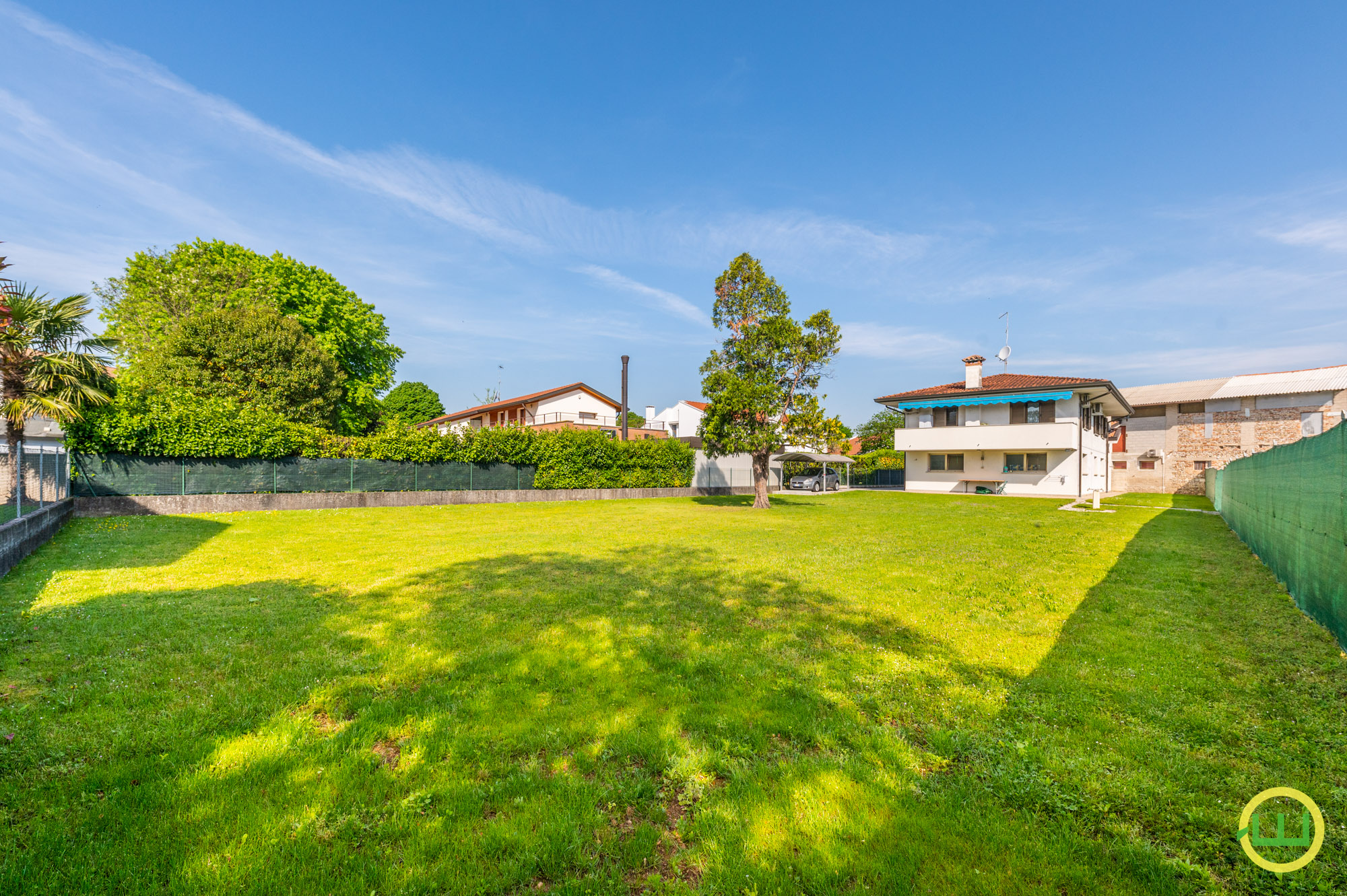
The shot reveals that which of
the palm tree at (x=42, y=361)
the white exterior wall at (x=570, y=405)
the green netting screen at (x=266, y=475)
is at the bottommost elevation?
the green netting screen at (x=266, y=475)

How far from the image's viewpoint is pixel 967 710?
366 centimetres

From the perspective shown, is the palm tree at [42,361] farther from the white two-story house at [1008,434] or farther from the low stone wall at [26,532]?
the white two-story house at [1008,434]

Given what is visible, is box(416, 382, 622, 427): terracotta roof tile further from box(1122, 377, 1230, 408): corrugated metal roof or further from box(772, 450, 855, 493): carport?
box(1122, 377, 1230, 408): corrugated metal roof

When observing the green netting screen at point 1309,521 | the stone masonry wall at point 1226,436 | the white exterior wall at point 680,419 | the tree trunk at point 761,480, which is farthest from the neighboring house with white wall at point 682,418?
the green netting screen at point 1309,521

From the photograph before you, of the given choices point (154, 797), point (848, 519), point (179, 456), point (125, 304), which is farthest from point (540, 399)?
point (154, 797)

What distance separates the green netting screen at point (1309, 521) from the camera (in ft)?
15.9

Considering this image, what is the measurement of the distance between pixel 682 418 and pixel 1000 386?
106 feet

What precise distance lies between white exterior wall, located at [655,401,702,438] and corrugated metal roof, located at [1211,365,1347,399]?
3889 centimetres

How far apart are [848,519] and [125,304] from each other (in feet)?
114

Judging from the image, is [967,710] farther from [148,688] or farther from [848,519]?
[848,519]

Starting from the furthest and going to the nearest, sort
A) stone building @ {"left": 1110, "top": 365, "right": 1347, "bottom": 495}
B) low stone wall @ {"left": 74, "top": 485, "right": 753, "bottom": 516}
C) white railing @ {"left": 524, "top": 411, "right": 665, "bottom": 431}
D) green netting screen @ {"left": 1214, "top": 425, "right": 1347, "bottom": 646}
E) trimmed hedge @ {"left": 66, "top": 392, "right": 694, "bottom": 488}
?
1. white railing @ {"left": 524, "top": 411, "right": 665, "bottom": 431}
2. stone building @ {"left": 1110, "top": 365, "right": 1347, "bottom": 495}
3. trimmed hedge @ {"left": 66, "top": 392, "right": 694, "bottom": 488}
4. low stone wall @ {"left": 74, "top": 485, "right": 753, "bottom": 516}
5. green netting screen @ {"left": 1214, "top": 425, "right": 1347, "bottom": 646}

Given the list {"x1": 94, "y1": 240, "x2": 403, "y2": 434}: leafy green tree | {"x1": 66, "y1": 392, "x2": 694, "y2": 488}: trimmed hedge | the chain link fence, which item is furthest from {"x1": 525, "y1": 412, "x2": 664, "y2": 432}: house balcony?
the chain link fence

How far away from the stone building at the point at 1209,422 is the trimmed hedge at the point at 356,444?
2959 cm

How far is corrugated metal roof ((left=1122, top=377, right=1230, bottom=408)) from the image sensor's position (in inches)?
1307
